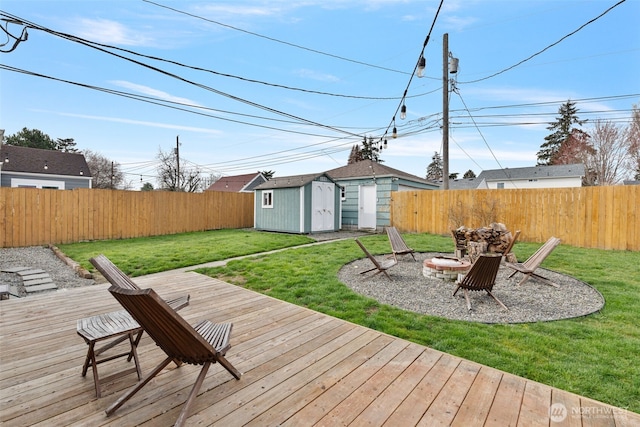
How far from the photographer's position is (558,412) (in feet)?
6.26

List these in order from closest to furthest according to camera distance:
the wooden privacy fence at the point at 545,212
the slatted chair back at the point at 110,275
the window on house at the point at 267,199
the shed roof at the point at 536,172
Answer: the slatted chair back at the point at 110,275 → the wooden privacy fence at the point at 545,212 → the window on house at the point at 267,199 → the shed roof at the point at 536,172

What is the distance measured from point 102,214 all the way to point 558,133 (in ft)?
139

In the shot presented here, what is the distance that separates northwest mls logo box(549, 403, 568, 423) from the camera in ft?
6.03

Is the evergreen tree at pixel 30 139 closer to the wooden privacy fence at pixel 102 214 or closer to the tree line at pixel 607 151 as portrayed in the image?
the wooden privacy fence at pixel 102 214

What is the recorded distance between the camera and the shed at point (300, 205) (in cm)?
1262

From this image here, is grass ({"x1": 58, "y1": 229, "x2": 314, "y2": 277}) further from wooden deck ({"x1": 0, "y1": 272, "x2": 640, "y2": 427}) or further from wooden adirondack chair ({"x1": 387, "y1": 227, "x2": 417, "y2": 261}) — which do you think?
wooden adirondack chair ({"x1": 387, "y1": 227, "x2": 417, "y2": 261})

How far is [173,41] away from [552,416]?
1046 cm

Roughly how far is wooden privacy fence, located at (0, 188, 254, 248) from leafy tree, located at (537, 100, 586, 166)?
35.8m

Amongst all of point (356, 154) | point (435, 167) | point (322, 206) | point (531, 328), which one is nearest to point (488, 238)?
point (531, 328)

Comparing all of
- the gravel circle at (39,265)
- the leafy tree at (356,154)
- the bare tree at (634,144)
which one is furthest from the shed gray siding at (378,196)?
the leafy tree at (356,154)

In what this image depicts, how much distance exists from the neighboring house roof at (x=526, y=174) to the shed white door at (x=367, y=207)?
64.5 feet

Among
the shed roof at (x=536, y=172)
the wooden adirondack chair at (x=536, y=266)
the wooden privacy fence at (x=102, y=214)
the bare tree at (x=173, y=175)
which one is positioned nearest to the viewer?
the wooden adirondack chair at (x=536, y=266)

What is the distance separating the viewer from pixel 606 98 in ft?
50.9

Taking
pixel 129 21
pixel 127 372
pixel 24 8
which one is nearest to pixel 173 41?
pixel 129 21
